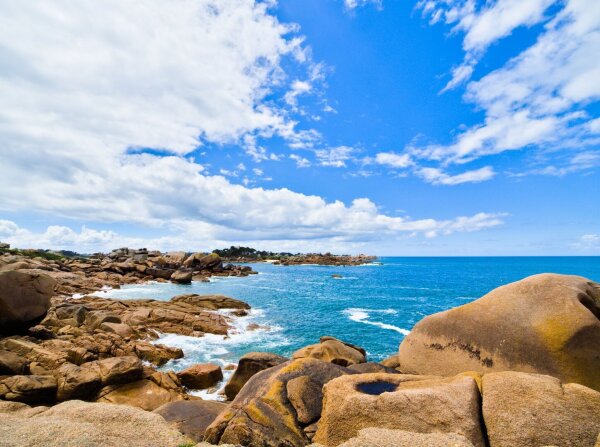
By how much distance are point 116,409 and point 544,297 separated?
48.8 feet

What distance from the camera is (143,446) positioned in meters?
7.01

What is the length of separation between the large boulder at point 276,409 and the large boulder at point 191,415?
5.30ft

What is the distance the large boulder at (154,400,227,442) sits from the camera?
9594 mm

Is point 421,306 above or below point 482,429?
below

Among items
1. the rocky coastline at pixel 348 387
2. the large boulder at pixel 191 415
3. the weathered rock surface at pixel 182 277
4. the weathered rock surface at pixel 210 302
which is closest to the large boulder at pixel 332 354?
the rocky coastline at pixel 348 387

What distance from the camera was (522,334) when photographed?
10547 mm

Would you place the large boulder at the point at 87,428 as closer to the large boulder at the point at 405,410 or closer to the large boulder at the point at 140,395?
the large boulder at the point at 405,410

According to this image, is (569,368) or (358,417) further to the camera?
(569,368)

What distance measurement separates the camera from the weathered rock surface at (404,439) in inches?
237

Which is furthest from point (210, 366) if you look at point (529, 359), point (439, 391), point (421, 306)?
point (421, 306)

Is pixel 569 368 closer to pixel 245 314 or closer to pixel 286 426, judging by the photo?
pixel 286 426

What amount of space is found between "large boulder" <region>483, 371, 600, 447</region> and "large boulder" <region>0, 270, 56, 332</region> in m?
23.6

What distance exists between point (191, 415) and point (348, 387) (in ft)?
20.5

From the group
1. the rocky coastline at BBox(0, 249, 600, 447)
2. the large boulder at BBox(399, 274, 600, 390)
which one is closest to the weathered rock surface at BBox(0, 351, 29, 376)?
the rocky coastline at BBox(0, 249, 600, 447)
